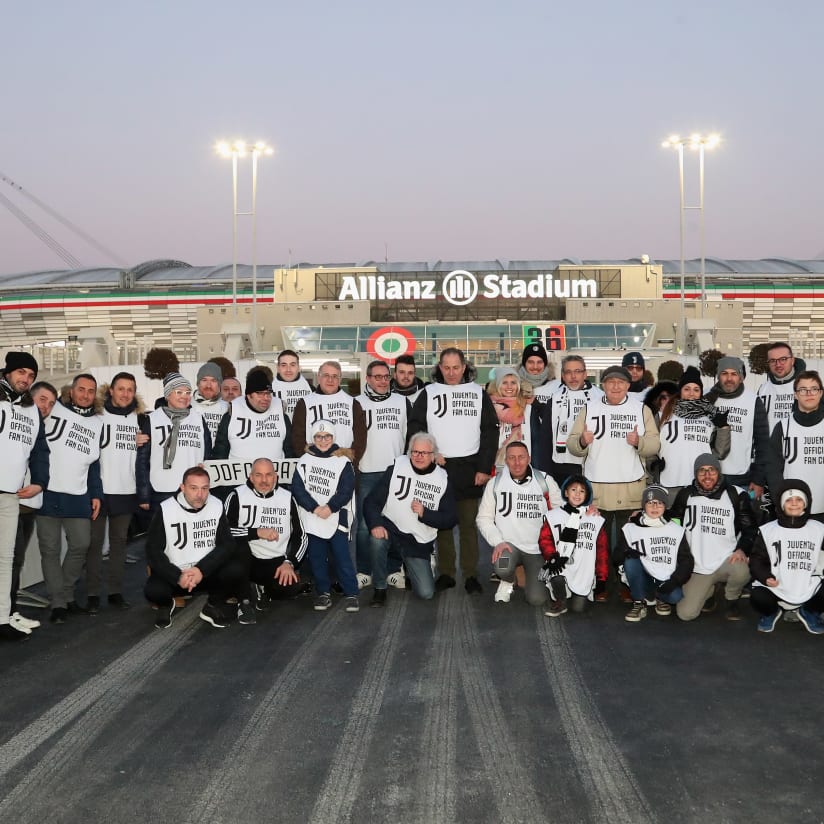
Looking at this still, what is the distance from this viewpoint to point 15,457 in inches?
270

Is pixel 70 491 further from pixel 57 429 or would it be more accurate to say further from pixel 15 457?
pixel 15 457

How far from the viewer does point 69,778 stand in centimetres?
429

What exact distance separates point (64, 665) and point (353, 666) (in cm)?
205

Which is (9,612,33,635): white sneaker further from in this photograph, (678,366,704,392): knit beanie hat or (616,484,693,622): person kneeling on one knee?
(678,366,704,392): knit beanie hat

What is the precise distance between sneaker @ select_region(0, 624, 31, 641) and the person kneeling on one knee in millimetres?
4890

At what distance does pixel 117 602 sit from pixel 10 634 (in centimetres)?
113

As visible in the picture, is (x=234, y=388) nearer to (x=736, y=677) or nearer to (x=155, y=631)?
(x=155, y=631)

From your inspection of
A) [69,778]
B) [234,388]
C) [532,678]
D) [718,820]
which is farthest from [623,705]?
[234,388]

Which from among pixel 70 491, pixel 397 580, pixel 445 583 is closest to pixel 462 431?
pixel 445 583

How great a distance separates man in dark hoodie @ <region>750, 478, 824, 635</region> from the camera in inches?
272

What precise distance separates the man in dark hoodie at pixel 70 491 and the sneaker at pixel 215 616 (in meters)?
1.24

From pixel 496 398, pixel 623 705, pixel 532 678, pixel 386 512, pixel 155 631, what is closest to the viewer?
pixel 623 705

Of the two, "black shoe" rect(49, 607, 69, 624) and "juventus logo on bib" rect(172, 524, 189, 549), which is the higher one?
"juventus logo on bib" rect(172, 524, 189, 549)

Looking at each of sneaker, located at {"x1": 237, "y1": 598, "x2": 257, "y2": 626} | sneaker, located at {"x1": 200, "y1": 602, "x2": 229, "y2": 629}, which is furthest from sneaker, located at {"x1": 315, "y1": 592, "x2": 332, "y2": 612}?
sneaker, located at {"x1": 200, "y1": 602, "x2": 229, "y2": 629}
